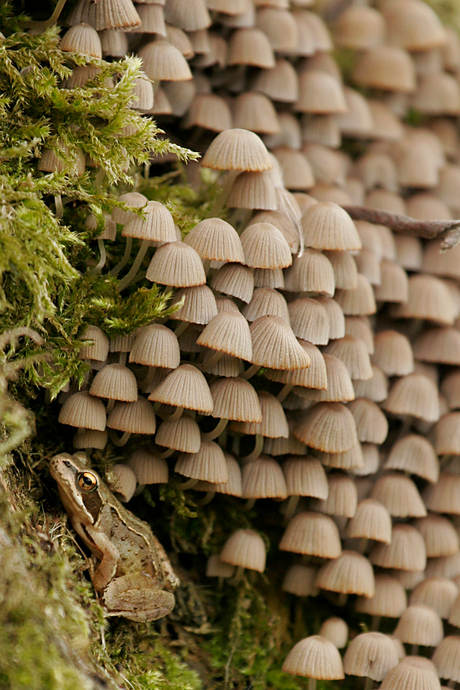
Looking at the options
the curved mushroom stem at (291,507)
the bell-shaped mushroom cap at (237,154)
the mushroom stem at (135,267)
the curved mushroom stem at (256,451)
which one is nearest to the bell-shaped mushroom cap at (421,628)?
the curved mushroom stem at (291,507)

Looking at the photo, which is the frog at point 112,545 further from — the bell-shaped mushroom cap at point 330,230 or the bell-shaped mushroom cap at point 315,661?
the bell-shaped mushroom cap at point 330,230

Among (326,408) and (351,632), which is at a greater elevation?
(326,408)

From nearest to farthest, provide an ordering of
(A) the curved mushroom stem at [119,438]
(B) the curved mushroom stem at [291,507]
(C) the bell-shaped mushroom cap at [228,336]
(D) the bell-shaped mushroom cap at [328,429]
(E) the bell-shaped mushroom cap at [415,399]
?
(C) the bell-shaped mushroom cap at [228,336] < (A) the curved mushroom stem at [119,438] < (D) the bell-shaped mushroom cap at [328,429] < (B) the curved mushroom stem at [291,507] < (E) the bell-shaped mushroom cap at [415,399]

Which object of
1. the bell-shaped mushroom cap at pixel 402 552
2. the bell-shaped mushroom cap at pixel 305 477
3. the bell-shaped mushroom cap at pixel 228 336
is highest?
the bell-shaped mushroom cap at pixel 228 336

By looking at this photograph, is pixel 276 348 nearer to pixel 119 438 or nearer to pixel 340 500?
pixel 119 438

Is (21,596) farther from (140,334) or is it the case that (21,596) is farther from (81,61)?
(81,61)

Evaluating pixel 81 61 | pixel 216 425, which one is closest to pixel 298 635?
pixel 216 425

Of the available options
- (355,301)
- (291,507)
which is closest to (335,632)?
(291,507)
